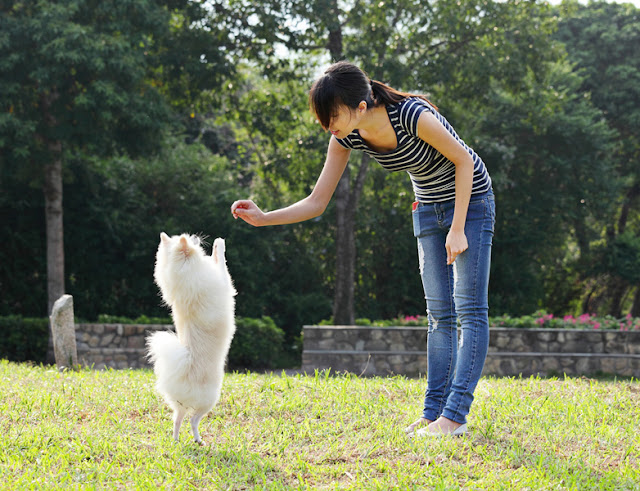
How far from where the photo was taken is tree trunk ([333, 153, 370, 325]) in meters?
14.0

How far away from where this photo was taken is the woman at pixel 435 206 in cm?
327

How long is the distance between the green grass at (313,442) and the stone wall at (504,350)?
6.16 m

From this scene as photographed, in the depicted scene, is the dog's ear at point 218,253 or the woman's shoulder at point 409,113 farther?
the dog's ear at point 218,253

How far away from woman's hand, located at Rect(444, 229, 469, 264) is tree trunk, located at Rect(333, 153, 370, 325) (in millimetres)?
10618

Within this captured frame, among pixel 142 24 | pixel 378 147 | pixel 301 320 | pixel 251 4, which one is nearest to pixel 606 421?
pixel 378 147

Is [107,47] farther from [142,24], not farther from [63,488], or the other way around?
[63,488]

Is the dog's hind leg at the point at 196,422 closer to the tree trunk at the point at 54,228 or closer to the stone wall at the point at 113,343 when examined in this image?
the stone wall at the point at 113,343

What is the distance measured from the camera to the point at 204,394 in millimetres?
3266

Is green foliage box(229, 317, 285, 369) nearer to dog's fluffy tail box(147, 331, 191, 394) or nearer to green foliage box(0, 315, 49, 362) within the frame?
green foliage box(0, 315, 49, 362)

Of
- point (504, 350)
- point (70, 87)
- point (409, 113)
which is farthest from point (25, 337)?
point (409, 113)

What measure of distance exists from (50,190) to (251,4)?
202 inches

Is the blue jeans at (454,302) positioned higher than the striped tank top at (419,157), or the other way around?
the striped tank top at (419,157)

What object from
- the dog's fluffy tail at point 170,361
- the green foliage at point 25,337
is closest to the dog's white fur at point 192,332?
the dog's fluffy tail at point 170,361

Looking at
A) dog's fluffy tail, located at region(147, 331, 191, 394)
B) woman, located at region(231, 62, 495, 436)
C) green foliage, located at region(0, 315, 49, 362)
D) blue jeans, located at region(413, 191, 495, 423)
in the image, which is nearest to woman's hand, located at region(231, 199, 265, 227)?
woman, located at region(231, 62, 495, 436)
